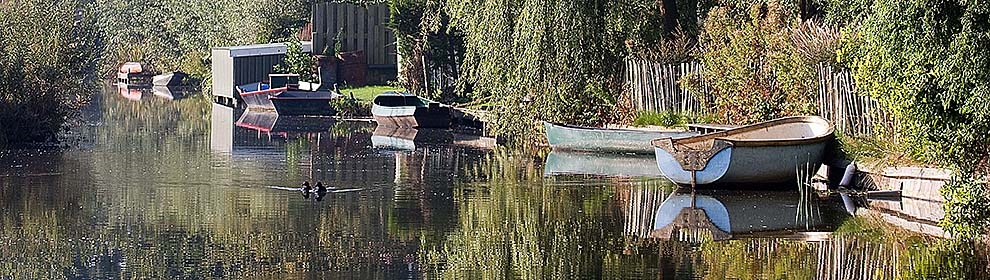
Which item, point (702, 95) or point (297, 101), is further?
point (297, 101)

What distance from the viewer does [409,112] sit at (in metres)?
36.9

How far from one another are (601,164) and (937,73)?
1082 centimetres

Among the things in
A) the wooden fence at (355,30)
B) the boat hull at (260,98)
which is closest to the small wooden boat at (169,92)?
the wooden fence at (355,30)

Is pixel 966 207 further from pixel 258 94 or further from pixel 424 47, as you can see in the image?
pixel 258 94

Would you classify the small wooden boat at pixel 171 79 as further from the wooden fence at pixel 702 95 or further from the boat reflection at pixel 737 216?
the boat reflection at pixel 737 216

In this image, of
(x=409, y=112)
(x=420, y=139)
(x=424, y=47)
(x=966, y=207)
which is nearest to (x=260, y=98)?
(x=424, y=47)

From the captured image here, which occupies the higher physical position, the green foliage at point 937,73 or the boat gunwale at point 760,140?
the green foliage at point 937,73

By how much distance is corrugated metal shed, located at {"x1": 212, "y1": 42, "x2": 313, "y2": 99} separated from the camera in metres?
52.1

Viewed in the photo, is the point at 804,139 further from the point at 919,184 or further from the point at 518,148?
the point at 518,148

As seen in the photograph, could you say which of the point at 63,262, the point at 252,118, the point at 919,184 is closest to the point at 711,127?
the point at 919,184

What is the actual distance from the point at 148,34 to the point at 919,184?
2334 inches

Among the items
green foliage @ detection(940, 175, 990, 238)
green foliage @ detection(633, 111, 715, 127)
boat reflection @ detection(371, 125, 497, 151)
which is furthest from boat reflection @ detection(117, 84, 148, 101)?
green foliage @ detection(940, 175, 990, 238)

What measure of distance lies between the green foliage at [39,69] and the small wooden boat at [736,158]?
40.4 feet

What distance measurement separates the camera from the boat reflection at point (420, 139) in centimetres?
3100
